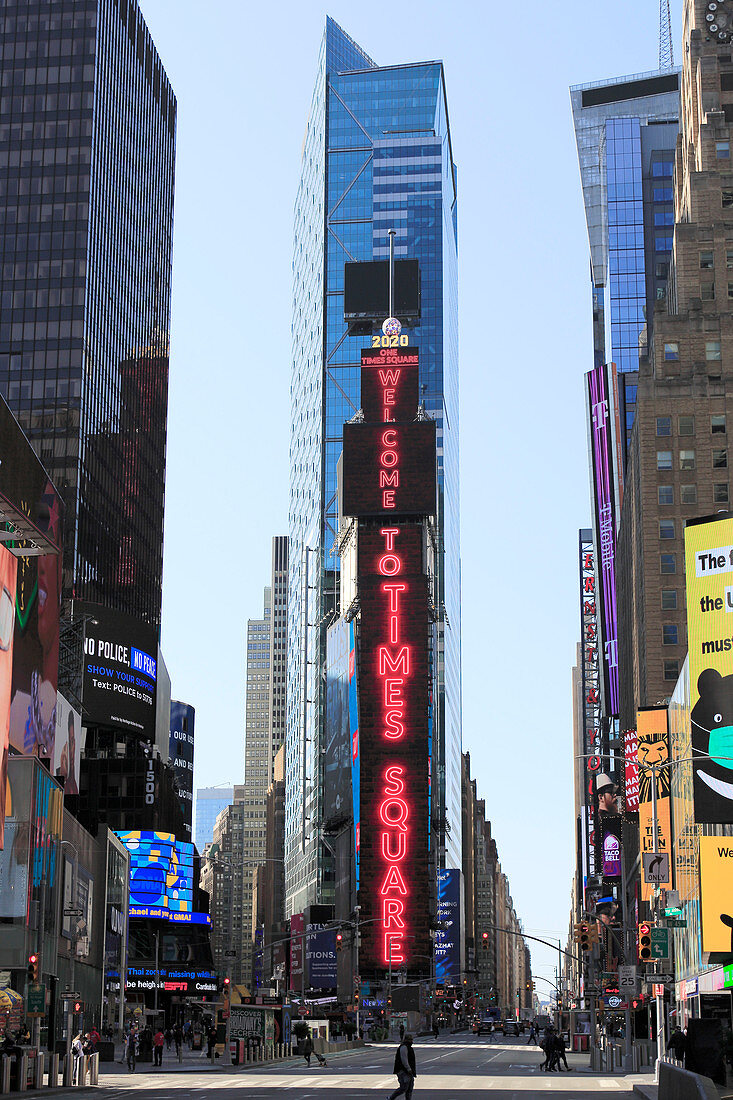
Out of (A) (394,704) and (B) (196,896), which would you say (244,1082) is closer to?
(B) (196,896)

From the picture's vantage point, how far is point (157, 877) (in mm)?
139500

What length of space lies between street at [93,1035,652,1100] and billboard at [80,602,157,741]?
6667cm

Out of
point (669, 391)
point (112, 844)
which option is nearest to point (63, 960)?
point (112, 844)

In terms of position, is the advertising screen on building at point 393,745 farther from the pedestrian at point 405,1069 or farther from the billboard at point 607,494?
the pedestrian at point 405,1069

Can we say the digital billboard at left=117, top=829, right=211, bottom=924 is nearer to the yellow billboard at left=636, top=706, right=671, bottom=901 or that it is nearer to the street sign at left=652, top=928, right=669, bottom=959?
the yellow billboard at left=636, top=706, right=671, bottom=901

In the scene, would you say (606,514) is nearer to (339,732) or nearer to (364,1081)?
(339,732)

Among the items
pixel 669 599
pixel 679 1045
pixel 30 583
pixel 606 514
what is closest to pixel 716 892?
pixel 679 1045

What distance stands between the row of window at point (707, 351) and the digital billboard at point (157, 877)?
66.5 meters

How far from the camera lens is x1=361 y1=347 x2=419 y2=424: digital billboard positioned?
18138cm

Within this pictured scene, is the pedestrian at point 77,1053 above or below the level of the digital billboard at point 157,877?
below

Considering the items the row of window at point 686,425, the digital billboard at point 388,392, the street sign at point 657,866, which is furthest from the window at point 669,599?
the digital billboard at point 388,392

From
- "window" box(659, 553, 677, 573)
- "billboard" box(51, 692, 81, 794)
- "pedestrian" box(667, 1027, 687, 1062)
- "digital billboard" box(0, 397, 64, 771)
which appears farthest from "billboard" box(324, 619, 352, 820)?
"pedestrian" box(667, 1027, 687, 1062)

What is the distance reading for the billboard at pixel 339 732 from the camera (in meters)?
181

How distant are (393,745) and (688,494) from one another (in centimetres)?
6618
